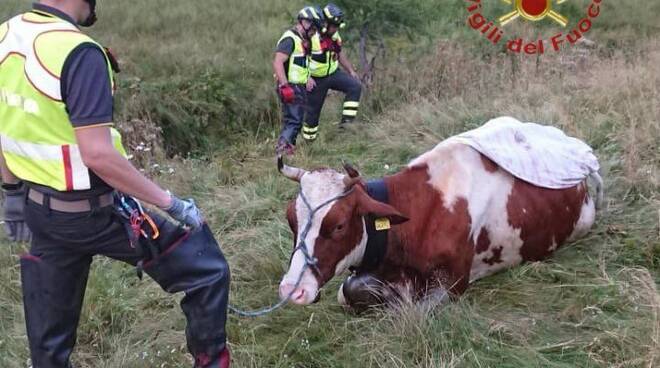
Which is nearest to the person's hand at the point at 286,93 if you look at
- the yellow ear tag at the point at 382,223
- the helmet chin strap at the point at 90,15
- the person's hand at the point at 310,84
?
the person's hand at the point at 310,84

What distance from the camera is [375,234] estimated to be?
132 inches

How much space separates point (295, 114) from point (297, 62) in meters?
0.57

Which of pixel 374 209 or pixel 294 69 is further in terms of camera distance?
pixel 294 69

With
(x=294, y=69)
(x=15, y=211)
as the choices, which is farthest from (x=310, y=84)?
(x=15, y=211)

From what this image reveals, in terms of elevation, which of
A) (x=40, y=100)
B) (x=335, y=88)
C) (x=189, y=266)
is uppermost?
(x=40, y=100)

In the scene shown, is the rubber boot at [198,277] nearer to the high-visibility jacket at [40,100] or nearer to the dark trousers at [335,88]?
the high-visibility jacket at [40,100]

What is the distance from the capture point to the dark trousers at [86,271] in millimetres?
2576

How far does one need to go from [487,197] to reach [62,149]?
235cm

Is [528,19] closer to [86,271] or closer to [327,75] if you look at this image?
[327,75]

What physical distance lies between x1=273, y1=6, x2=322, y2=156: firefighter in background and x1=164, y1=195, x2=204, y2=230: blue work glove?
4247 mm

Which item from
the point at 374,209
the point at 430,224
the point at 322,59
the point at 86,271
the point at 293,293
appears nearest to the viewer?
the point at 86,271

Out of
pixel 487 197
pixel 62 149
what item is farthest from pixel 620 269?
pixel 62 149

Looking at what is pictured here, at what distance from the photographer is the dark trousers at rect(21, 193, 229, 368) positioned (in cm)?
258

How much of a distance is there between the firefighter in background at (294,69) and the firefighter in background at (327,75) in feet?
0.45
